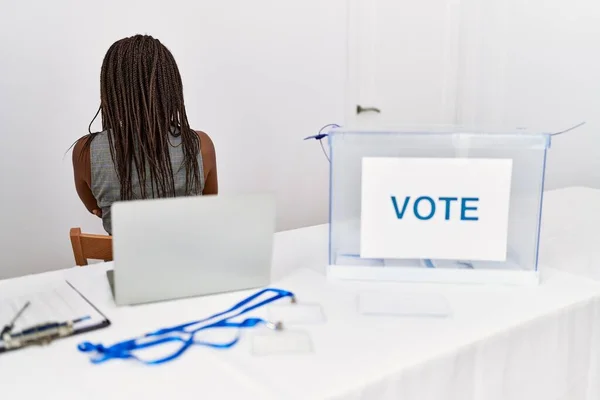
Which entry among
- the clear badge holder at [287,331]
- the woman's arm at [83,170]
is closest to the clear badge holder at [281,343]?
the clear badge holder at [287,331]

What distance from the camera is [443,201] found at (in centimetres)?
108

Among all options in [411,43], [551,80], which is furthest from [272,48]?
[551,80]

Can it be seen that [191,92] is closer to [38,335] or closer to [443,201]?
[443,201]

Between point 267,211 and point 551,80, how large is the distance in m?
2.25

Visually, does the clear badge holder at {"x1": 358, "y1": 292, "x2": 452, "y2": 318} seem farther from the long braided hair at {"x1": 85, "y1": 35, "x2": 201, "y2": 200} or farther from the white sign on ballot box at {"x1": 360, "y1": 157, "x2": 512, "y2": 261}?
the long braided hair at {"x1": 85, "y1": 35, "x2": 201, "y2": 200}

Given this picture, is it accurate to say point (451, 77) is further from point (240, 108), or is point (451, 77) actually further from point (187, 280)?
point (187, 280)

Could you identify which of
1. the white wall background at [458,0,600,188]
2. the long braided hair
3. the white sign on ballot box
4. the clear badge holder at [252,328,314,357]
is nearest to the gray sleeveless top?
the long braided hair

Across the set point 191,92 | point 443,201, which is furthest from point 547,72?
point 443,201

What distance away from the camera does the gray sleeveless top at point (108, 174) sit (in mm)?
1528

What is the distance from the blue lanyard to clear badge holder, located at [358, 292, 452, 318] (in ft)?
0.43

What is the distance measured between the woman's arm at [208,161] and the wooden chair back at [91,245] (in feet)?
1.51

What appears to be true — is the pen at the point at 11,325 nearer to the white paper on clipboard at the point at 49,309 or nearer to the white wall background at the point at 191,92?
the white paper on clipboard at the point at 49,309

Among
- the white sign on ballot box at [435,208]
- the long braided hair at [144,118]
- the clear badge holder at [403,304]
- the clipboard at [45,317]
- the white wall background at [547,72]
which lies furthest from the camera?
the white wall background at [547,72]

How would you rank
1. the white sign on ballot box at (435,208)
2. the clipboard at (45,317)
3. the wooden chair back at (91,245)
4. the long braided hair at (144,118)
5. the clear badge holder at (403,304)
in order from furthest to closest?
the long braided hair at (144,118) → the wooden chair back at (91,245) → the white sign on ballot box at (435,208) → the clear badge holder at (403,304) → the clipboard at (45,317)
